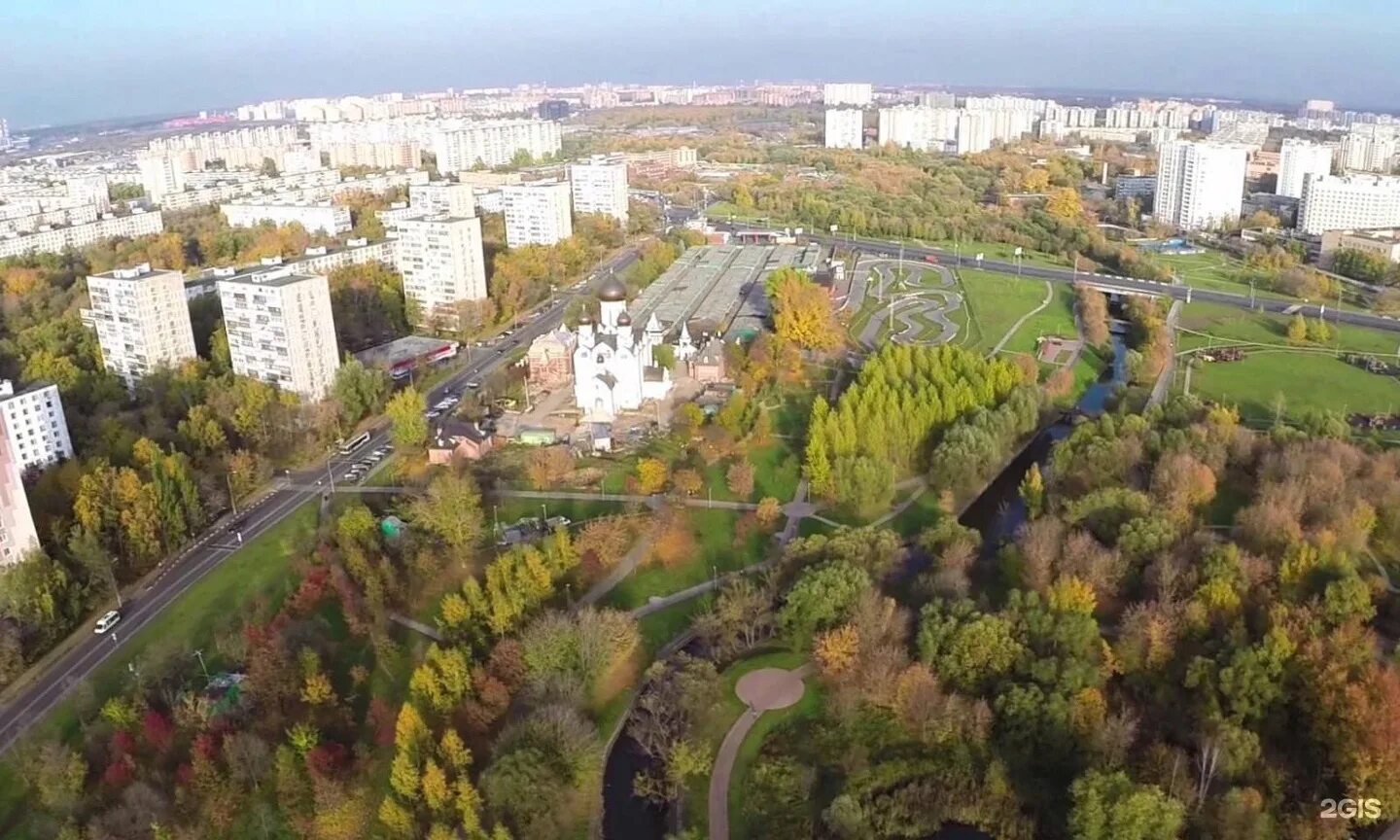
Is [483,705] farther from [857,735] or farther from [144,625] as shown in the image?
[144,625]

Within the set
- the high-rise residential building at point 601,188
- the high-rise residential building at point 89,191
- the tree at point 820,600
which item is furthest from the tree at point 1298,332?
the high-rise residential building at point 89,191

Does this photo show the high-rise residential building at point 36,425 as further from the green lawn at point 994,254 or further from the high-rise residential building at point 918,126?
the high-rise residential building at point 918,126

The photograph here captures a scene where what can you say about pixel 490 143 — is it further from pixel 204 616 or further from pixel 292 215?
pixel 204 616

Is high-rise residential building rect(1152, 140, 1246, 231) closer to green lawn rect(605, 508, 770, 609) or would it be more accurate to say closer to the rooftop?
green lawn rect(605, 508, 770, 609)

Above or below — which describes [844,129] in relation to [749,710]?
above

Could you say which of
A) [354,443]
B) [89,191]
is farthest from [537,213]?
[89,191]

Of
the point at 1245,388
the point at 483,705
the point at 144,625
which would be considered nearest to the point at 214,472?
the point at 144,625
